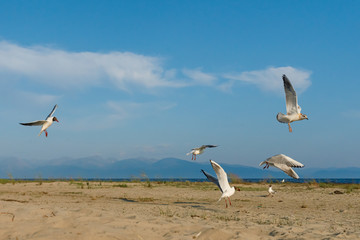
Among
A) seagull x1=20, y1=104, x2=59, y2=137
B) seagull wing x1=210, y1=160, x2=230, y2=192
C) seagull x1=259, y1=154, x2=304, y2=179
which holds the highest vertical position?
seagull x1=20, y1=104, x2=59, y2=137

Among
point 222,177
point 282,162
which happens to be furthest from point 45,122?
point 282,162

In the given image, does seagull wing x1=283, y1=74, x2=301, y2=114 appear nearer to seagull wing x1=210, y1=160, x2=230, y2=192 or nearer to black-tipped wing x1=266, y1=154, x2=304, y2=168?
black-tipped wing x1=266, y1=154, x2=304, y2=168

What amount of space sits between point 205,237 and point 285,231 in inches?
64.4

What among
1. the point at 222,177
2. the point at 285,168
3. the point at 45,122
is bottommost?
the point at 222,177

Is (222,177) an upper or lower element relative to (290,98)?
lower

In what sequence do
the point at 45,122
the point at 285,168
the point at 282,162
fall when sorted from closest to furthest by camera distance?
1. the point at 282,162
2. the point at 285,168
3. the point at 45,122

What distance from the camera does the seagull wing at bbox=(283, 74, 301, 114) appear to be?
1244cm

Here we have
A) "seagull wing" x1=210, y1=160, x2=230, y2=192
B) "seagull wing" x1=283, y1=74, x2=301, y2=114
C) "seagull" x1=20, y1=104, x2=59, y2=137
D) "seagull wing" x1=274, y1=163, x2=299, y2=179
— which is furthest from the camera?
"seagull" x1=20, y1=104, x2=59, y2=137

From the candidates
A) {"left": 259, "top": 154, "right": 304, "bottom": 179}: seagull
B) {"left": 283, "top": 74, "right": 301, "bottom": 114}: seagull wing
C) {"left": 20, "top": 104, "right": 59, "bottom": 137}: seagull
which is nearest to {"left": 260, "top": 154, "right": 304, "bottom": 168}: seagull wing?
{"left": 259, "top": 154, "right": 304, "bottom": 179}: seagull

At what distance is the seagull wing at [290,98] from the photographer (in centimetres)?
1244

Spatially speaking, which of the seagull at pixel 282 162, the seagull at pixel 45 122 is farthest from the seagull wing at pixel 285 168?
the seagull at pixel 45 122

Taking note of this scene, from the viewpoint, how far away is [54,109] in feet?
52.8

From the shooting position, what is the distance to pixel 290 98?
12.7 m

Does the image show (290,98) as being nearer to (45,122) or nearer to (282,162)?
(282,162)
